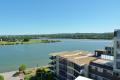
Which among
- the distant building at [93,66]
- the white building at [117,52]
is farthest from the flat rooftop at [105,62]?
the white building at [117,52]

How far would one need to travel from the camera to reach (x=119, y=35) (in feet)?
114

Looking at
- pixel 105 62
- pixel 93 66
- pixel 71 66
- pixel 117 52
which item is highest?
pixel 117 52

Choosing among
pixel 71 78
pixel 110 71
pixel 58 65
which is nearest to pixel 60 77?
pixel 58 65

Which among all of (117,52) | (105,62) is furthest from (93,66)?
(117,52)

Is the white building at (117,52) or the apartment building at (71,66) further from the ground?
the white building at (117,52)

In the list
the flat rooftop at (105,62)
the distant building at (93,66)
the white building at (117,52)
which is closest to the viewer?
the white building at (117,52)

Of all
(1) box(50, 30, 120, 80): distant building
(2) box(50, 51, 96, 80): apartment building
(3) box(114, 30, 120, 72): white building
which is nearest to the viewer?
(3) box(114, 30, 120, 72): white building

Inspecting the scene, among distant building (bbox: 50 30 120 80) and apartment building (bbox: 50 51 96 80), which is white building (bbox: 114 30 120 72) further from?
apartment building (bbox: 50 51 96 80)

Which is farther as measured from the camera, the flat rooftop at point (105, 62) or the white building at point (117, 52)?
the flat rooftop at point (105, 62)

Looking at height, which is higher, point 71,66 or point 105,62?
point 105,62

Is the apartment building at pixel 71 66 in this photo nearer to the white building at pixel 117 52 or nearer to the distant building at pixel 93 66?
the distant building at pixel 93 66

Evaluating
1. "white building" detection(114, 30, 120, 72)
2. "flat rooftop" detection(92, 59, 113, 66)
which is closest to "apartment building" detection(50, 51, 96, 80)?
"flat rooftop" detection(92, 59, 113, 66)

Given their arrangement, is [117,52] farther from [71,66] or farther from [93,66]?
[71,66]

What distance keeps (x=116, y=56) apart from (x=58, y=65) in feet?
64.0
